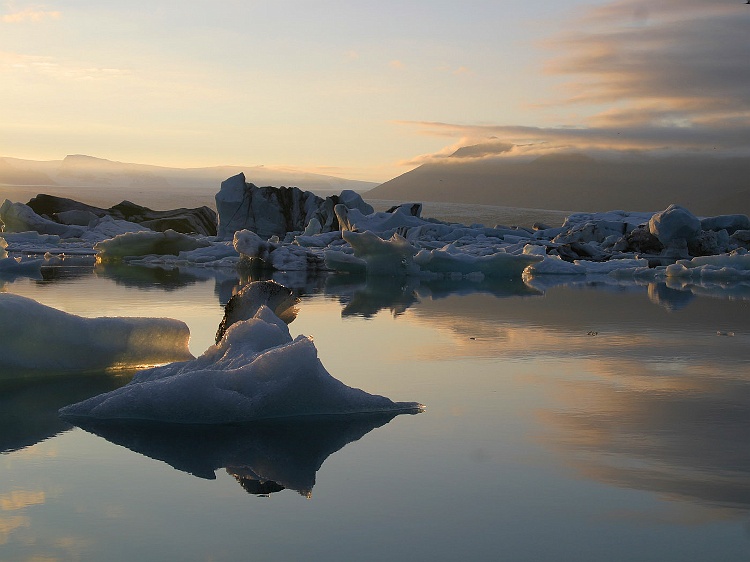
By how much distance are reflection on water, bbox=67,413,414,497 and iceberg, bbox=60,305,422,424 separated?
7 centimetres

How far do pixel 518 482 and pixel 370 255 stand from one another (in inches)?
615

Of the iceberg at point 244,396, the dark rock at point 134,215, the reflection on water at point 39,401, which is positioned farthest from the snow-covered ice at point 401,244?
the iceberg at point 244,396

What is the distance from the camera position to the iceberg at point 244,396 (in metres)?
4.57

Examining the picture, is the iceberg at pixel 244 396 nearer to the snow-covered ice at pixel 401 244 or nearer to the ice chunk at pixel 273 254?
the snow-covered ice at pixel 401 244

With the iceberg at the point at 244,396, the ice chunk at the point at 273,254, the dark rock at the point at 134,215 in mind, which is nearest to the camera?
the iceberg at the point at 244,396

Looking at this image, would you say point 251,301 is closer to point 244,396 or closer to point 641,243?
point 244,396

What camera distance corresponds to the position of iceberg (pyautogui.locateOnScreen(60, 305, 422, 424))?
457 centimetres

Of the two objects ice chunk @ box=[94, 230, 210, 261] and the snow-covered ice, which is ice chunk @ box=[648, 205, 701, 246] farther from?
ice chunk @ box=[94, 230, 210, 261]

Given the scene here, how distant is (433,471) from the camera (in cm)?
378

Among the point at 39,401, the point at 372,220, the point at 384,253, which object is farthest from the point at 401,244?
the point at 39,401

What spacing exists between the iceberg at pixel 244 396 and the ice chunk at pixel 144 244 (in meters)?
19.8

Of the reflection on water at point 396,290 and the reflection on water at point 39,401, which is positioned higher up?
the reflection on water at point 39,401

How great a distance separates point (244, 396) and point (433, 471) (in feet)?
4.07

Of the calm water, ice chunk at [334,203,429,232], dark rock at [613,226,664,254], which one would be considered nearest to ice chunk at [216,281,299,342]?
the calm water
